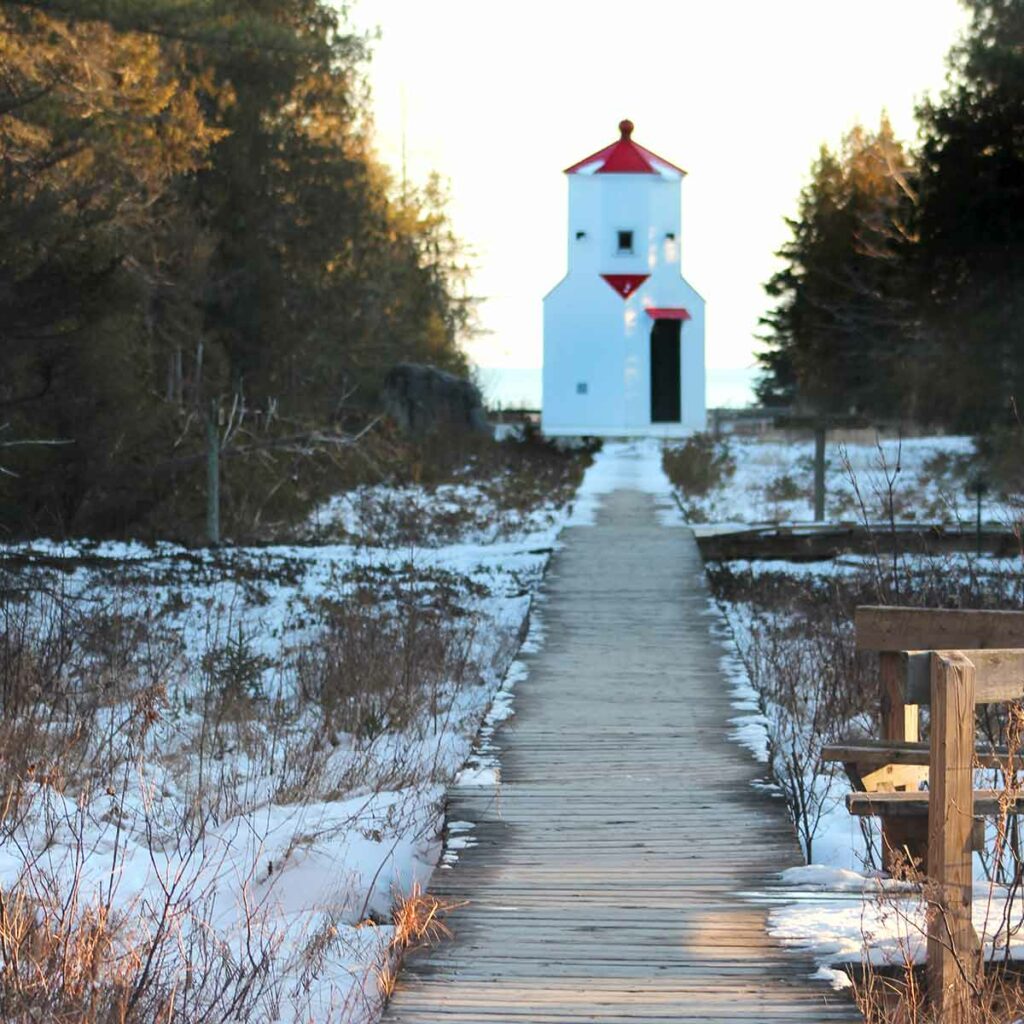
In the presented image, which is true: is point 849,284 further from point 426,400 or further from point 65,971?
point 65,971

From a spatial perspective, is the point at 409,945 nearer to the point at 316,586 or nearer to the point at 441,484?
the point at 316,586

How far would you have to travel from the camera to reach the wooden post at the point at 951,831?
4.56m

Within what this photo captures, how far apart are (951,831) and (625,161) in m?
35.5

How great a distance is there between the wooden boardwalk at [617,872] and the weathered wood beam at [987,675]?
0.97m

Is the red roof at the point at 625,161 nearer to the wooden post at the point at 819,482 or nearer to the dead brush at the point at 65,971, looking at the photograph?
the wooden post at the point at 819,482

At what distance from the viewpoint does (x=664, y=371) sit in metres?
39.3

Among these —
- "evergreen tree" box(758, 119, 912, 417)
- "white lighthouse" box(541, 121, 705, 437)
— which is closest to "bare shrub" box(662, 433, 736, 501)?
"white lighthouse" box(541, 121, 705, 437)

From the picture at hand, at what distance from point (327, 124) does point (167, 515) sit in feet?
35.1

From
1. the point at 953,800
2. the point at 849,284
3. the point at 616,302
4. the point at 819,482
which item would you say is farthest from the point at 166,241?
the point at 953,800

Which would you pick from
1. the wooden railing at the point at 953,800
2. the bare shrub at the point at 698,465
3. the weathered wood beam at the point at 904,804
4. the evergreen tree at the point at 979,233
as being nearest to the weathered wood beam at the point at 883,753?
the weathered wood beam at the point at 904,804

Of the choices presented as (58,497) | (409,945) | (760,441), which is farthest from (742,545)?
(760,441)

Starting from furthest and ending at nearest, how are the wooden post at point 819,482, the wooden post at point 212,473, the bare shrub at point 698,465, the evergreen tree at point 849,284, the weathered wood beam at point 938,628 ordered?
the evergreen tree at point 849,284, the bare shrub at point 698,465, the wooden post at point 819,482, the wooden post at point 212,473, the weathered wood beam at point 938,628

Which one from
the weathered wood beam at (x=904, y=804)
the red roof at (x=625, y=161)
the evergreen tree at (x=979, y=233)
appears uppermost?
the red roof at (x=625, y=161)

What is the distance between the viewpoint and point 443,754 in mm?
8586
